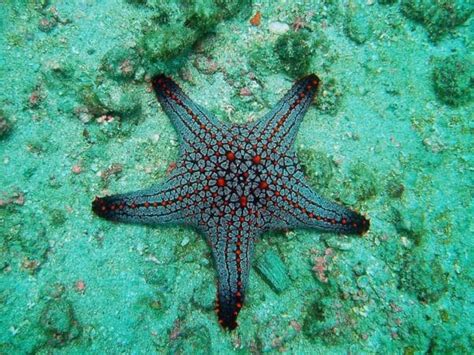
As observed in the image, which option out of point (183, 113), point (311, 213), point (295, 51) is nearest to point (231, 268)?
point (311, 213)

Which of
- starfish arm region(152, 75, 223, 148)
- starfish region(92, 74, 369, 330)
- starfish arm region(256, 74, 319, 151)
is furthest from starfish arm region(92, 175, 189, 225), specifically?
starfish arm region(256, 74, 319, 151)

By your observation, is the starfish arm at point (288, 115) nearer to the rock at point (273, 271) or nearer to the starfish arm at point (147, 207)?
the starfish arm at point (147, 207)

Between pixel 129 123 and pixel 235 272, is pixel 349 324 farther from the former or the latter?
pixel 129 123

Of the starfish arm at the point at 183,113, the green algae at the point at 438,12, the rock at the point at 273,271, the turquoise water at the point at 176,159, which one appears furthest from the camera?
the green algae at the point at 438,12

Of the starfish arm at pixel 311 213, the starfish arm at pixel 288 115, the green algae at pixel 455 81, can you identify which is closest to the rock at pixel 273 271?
the starfish arm at pixel 311 213

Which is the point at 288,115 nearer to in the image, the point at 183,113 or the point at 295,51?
the point at 295,51

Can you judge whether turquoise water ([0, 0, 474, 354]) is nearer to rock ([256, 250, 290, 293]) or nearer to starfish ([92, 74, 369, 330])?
rock ([256, 250, 290, 293])
